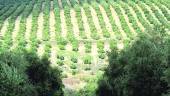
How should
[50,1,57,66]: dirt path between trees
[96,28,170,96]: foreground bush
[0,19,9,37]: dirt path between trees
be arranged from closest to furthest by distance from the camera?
[96,28,170,96]: foreground bush, [50,1,57,66]: dirt path between trees, [0,19,9,37]: dirt path between trees

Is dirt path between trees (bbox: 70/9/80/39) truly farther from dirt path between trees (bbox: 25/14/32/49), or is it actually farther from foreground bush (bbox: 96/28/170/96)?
foreground bush (bbox: 96/28/170/96)

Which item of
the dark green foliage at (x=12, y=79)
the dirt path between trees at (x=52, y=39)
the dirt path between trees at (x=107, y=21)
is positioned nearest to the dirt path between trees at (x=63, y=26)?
the dirt path between trees at (x=52, y=39)

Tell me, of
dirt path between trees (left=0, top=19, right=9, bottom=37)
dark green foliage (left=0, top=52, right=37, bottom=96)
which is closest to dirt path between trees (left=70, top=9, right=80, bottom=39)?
dirt path between trees (left=0, top=19, right=9, bottom=37)

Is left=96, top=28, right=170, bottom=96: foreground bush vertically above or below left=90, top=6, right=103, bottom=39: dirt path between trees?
below

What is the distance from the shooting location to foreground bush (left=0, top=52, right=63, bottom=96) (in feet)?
89.1

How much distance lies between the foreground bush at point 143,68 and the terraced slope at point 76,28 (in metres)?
8.02

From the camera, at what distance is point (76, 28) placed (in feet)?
192

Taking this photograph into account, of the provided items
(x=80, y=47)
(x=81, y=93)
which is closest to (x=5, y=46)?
(x=80, y=47)

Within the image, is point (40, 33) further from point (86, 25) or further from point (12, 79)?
point (12, 79)

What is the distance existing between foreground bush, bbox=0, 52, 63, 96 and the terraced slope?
5.90 m

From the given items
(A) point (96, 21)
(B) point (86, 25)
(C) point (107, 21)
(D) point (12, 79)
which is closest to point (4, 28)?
(B) point (86, 25)

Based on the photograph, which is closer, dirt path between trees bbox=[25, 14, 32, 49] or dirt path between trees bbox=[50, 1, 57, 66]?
dirt path between trees bbox=[50, 1, 57, 66]

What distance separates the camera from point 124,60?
32438 millimetres

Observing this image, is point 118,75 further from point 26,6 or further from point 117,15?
point 26,6
